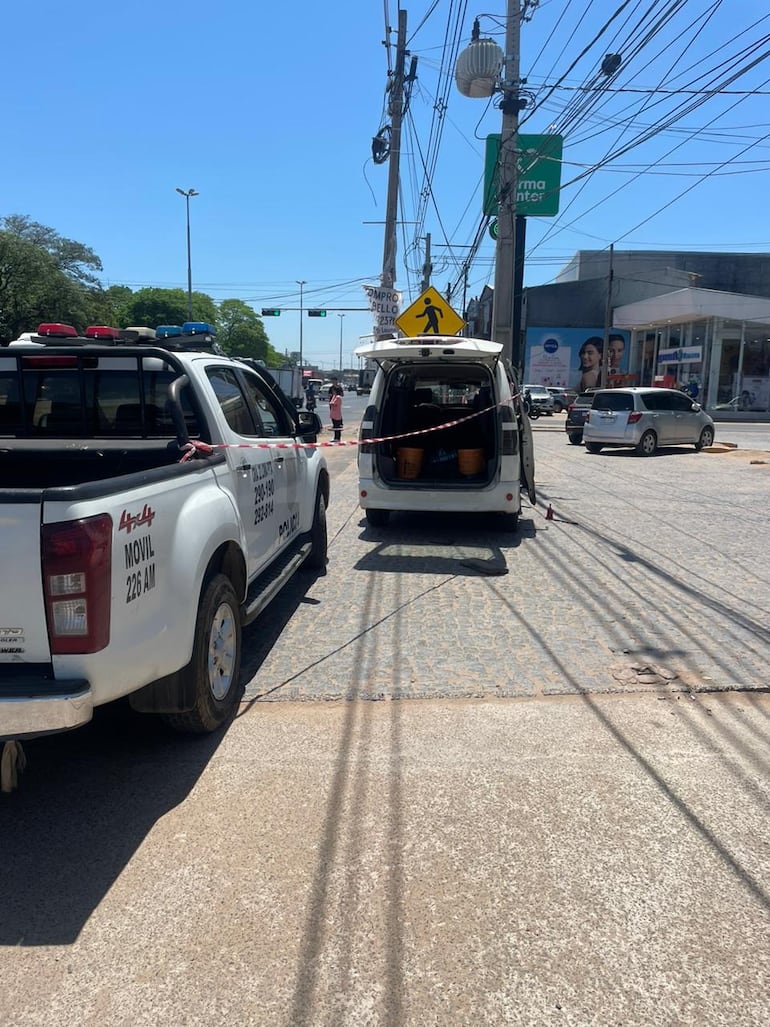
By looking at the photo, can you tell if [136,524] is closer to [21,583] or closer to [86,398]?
[21,583]

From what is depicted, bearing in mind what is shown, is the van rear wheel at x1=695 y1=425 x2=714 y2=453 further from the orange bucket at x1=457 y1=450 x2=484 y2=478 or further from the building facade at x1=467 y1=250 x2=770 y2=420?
the building facade at x1=467 y1=250 x2=770 y2=420

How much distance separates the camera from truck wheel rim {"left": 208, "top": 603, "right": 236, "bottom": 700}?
155 inches

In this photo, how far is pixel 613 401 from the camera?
63.4 feet

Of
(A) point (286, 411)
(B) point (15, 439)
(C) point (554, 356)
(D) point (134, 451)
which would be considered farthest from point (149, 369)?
(C) point (554, 356)

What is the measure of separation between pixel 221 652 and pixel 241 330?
302 ft

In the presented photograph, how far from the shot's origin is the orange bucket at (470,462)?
30.3 feet

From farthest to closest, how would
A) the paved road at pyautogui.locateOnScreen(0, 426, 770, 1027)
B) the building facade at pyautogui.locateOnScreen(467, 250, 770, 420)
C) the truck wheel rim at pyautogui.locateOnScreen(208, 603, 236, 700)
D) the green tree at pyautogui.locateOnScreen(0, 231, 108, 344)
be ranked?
the building facade at pyautogui.locateOnScreen(467, 250, 770, 420), the green tree at pyautogui.locateOnScreen(0, 231, 108, 344), the truck wheel rim at pyautogui.locateOnScreen(208, 603, 236, 700), the paved road at pyautogui.locateOnScreen(0, 426, 770, 1027)

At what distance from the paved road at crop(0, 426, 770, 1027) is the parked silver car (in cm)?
1342

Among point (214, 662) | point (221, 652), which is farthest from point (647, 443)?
point (214, 662)

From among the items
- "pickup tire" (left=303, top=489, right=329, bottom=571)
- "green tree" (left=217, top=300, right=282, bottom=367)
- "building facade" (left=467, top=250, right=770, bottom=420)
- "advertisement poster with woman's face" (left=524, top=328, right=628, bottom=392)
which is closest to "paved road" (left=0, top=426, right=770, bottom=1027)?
"pickup tire" (left=303, top=489, right=329, bottom=571)

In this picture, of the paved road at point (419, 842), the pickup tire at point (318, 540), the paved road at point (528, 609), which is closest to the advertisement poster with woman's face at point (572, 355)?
the paved road at point (528, 609)

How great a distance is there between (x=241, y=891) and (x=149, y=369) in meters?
2.99

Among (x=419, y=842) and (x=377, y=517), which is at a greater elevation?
(x=377, y=517)

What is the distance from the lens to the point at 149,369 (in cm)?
461
